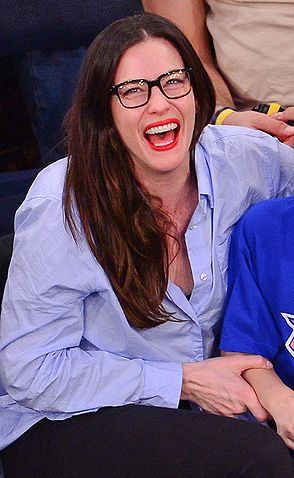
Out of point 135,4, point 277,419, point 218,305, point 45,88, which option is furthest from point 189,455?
point 135,4

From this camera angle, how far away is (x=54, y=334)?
4.49 ft

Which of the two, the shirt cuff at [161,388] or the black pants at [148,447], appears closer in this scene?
the black pants at [148,447]

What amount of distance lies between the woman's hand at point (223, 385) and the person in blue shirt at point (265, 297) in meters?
0.01

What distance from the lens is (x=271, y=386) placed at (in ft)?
4.48

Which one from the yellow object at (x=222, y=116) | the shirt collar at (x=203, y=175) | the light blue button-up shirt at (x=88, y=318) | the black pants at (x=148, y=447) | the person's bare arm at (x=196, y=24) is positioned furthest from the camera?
the person's bare arm at (x=196, y=24)

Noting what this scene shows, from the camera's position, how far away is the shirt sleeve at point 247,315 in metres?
1.42

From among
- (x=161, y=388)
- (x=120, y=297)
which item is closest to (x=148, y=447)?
(x=161, y=388)

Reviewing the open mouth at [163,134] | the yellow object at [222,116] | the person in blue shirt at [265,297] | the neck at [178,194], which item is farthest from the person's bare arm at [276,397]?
the yellow object at [222,116]

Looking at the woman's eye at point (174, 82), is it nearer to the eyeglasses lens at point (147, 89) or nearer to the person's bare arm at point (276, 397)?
the eyeglasses lens at point (147, 89)

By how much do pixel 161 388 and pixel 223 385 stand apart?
10cm

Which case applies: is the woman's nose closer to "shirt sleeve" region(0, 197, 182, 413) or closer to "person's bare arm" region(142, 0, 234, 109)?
"shirt sleeve" region(0, 197, 182, 413)

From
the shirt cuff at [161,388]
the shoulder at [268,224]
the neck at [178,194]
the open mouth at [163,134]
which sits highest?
the open mouth at [163,134]

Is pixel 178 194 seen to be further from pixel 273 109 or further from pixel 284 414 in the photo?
pixel 273 109

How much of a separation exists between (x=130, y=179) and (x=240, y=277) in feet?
0.77
